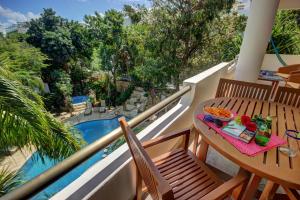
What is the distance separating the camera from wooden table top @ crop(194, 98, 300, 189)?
98 centimetres

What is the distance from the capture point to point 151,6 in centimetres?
920

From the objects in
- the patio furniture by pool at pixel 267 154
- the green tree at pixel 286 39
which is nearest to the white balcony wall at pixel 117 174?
the patio furniture by pool at pixel 267 154

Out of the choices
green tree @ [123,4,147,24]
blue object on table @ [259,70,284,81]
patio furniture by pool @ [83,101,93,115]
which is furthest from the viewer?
patio furniture by pool @ [83,101,93,115]

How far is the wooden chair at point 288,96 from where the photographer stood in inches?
81.0

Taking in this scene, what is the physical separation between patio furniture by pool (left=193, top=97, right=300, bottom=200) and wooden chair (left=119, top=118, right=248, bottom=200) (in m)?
0.12

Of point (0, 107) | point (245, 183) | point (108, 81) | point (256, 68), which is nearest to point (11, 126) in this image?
point (0, 107)

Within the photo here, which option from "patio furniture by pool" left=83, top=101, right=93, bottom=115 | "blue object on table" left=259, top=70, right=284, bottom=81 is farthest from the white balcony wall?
"patio furniture by pool" left=83, top=101, right=93, bottom=115

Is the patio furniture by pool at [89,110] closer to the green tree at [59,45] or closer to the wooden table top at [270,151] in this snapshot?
the green tree at [59,45]

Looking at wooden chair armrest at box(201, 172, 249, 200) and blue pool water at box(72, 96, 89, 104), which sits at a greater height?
wooden chair armrest at box(201, 172, 249, 200)

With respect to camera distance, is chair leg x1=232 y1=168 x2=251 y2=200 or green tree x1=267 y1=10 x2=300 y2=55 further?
green tree x1=267 y1=10 x2=300 y2=55

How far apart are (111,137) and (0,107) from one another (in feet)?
4.63

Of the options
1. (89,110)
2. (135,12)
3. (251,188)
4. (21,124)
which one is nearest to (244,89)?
(251,188)

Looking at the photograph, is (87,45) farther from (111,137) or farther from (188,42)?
(111,137)

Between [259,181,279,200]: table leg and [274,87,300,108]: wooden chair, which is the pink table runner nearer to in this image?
[259,181,279,200]: table leg
